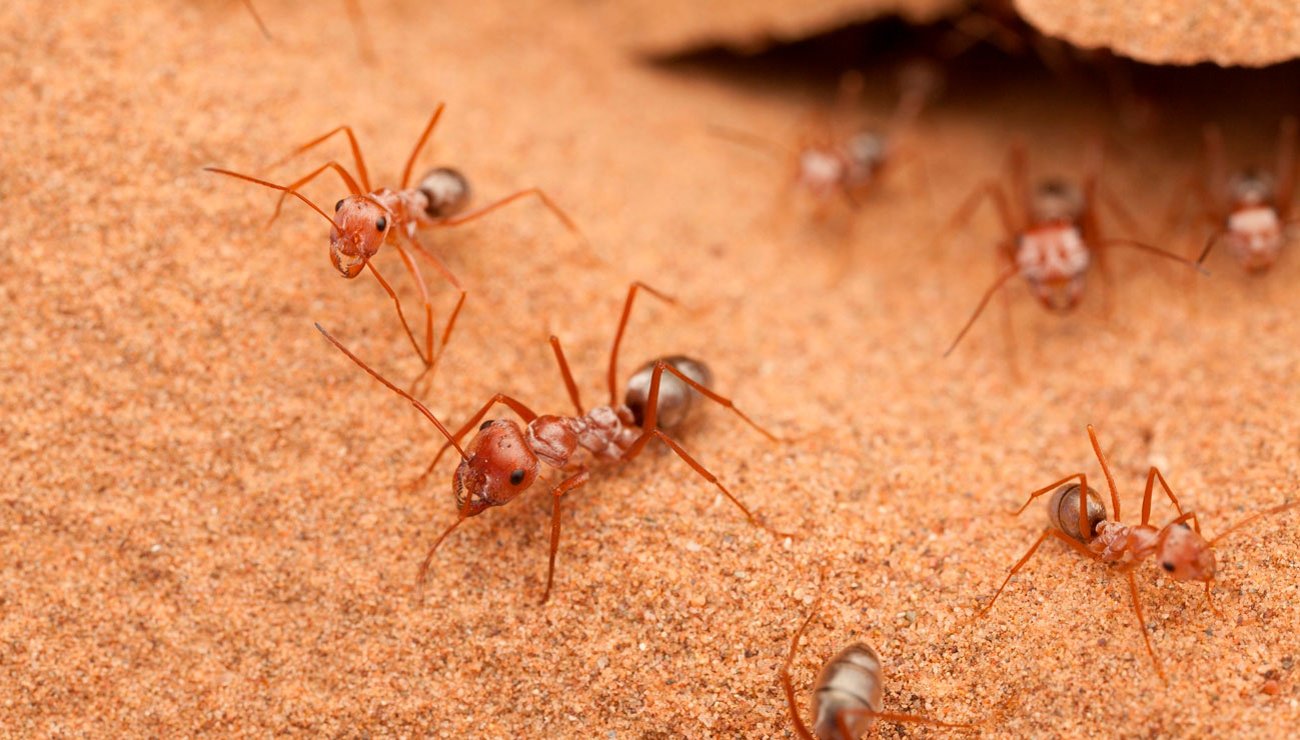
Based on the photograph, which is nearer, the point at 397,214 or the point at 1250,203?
the point at 397,214

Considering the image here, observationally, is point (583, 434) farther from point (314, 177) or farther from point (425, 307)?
point (314, 177)

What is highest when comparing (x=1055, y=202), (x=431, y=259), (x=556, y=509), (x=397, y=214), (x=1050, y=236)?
(x=1055, y=202)

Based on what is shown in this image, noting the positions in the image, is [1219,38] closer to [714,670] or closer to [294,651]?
[714,670]

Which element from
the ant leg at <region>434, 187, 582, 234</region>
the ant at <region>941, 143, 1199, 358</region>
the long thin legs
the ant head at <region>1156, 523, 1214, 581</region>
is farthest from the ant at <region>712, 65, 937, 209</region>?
the ant head at <region>1156, 523, 1214, 581</region>

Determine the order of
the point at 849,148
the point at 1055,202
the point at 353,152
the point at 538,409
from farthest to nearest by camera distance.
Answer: the point at 849,148 < the point at 1055,202 < the point at 353,152 < the point at 538,409

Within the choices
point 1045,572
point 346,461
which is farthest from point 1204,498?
point 346,461

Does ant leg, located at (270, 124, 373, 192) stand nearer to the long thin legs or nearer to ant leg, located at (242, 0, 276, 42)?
ant leg, located at (242, 0, 276, 42)

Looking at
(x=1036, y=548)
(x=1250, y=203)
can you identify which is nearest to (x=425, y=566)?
(x=1036, y=548)

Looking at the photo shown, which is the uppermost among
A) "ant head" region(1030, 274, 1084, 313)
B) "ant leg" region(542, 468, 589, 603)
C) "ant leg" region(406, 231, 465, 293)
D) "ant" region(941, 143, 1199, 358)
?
"ant" region(941, 143, 1199, 358)
